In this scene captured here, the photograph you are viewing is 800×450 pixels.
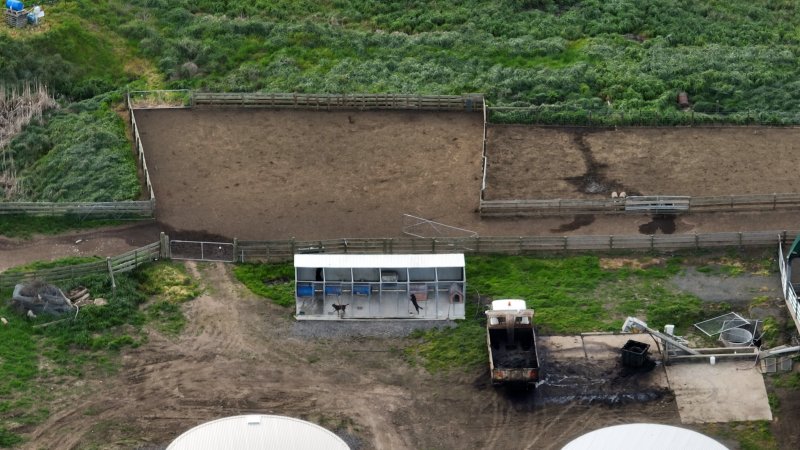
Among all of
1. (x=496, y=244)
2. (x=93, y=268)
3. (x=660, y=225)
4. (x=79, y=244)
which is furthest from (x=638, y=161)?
(x=79, y=244)

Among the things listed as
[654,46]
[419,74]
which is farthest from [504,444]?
[654,46]

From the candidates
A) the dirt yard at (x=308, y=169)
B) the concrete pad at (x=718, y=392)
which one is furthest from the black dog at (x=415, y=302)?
the concrete pad at (x=718, y=392)

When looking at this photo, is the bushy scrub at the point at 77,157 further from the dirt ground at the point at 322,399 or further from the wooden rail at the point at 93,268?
the dirt ground at the point at 322,399

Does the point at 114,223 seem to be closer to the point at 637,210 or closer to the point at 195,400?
the point at 195,400

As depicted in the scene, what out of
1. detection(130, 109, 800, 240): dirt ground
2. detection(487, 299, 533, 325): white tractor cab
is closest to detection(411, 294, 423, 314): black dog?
detection(487, 299, 533, 325): white tractor cab

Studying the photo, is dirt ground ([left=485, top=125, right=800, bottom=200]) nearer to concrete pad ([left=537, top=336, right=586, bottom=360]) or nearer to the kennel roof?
the kennel roof
